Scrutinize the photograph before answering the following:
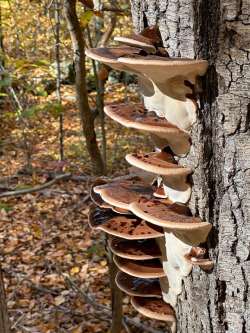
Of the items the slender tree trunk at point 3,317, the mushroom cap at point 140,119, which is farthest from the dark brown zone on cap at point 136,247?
the slender tree trunk at point 3,317

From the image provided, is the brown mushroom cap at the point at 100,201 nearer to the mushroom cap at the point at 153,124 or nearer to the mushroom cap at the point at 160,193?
the mushroom cap at the point at 160,193

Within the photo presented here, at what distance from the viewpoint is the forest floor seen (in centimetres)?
449

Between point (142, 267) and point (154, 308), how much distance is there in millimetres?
175

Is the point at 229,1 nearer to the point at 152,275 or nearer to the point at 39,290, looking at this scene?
the point at 152,275

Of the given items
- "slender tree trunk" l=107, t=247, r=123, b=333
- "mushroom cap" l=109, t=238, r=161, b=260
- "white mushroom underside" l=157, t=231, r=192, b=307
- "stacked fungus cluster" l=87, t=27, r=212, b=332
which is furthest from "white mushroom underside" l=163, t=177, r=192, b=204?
"slender tree trunk" l=107, t=247, r=123, b=333

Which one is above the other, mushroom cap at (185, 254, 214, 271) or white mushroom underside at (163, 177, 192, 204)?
white mushroom underside at (163, 177, 192, 204)

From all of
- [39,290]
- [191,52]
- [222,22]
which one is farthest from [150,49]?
[39,290]

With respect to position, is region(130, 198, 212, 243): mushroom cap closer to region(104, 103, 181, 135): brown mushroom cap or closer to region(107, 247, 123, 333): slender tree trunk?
region(104, 103, 181, 135): brown mushroom cap

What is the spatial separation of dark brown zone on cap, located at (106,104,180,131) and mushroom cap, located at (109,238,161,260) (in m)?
0.49

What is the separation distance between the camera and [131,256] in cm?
156

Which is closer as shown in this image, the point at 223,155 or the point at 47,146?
the point at 223,155

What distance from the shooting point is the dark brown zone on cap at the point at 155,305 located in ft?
5.42

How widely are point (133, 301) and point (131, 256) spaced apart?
0.27 metres

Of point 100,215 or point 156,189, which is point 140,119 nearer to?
point 156,189
